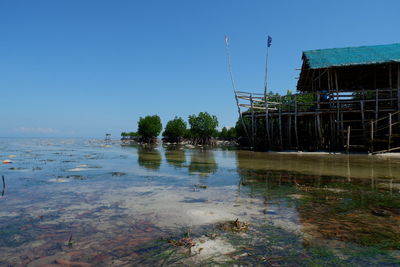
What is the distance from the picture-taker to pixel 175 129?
6028 cm

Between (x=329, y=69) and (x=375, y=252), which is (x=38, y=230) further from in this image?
(x=329, y=69)

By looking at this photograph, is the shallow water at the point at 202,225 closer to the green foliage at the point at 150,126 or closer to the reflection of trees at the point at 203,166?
the reflection of trees at the point at 203,166

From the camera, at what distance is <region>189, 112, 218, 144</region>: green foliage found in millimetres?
54938

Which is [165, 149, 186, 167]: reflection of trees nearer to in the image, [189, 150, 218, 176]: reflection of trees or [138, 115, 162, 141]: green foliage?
[189, 150, 218, 176]: reflection of trees

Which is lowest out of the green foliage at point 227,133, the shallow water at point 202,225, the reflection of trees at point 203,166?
the shallow water at point 202,225

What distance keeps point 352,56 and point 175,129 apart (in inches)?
1713

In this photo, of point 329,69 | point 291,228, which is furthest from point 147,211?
point 329,69

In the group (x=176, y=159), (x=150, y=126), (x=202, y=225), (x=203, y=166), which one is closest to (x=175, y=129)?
(x=150, y=126)

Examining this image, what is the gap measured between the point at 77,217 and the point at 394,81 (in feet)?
104

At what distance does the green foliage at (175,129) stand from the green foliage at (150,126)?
2.28m

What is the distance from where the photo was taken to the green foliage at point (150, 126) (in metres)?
60.7

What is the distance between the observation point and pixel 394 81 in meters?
26.4

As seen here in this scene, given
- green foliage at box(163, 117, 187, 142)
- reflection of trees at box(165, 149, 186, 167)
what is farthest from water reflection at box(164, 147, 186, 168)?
green foliage at box(163, 117, 187, 142)

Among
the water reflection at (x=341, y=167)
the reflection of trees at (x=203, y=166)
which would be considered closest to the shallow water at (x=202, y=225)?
the water reflection at (x=341, y=167)
